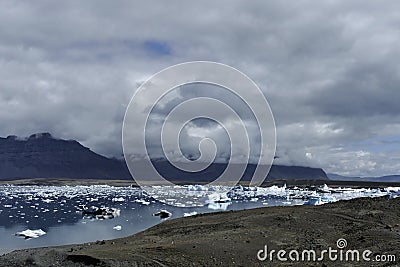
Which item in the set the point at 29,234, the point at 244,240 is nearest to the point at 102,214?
the point at 29,234

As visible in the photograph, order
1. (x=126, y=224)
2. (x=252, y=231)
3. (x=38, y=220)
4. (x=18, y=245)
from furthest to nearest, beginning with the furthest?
(x=38, y=220) → (x=126, y=224) → (x=18, y=245) → (x=252, y=231)

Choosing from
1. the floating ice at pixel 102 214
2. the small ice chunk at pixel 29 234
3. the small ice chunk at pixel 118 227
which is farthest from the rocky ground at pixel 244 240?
the floating ice at pixel 102 214

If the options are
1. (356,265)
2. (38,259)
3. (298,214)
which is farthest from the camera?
(298,214)

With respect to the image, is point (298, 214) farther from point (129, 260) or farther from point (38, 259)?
point (38, 259)

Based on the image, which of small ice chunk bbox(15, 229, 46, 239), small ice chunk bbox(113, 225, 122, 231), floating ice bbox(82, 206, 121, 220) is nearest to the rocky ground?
small ice chunk bbox(113, 225, 122, 231)

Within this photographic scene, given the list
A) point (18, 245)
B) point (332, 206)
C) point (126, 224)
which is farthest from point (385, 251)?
point (126, 224)

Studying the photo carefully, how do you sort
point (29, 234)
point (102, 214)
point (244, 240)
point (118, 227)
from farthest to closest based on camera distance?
point (102, 214) → point (118, 227) → point (29, 234) → point (244, 240)

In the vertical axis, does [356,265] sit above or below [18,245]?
above

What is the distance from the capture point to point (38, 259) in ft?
48.0

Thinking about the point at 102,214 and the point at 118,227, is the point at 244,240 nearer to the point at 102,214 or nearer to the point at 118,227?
the point at 118,227

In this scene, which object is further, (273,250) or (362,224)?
(362,224)

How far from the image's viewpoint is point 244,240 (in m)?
17.5

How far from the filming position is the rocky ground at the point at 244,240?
14.6 meters

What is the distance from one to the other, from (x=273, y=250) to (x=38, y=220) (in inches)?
1315
